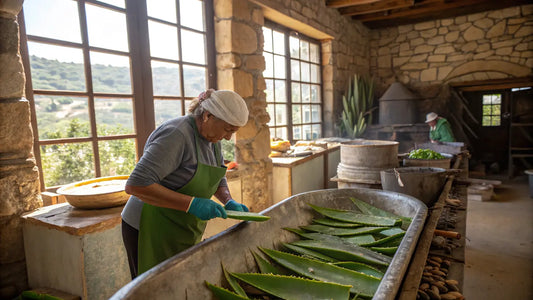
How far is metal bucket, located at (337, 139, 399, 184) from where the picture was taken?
2609mm

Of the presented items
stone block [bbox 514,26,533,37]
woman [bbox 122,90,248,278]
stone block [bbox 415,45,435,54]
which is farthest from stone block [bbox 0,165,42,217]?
stone block [bbox 514,26,533,37]

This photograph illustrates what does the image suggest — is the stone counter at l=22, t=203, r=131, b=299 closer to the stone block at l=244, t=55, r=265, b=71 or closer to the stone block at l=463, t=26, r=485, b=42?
the stone block at l=244, t=55, r=265, b=71

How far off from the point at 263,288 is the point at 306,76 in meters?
4.72

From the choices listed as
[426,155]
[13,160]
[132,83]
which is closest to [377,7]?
[426,155]

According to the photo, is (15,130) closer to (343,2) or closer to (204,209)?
(204,209)

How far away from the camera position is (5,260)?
201 centimetres

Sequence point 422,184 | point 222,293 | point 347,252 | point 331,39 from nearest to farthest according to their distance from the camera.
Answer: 1. point 222,293
2. point 347,252
3. point 422,184
4. point 331,39

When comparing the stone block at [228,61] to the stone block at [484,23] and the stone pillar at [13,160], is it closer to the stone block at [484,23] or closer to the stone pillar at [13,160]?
the stone pillar at [13,160]

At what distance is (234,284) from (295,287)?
23 cm

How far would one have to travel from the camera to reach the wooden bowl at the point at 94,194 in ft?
6.72

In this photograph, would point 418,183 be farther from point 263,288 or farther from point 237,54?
point 237,54

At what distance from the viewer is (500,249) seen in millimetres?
3533

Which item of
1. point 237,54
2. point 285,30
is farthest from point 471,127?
point 237,54

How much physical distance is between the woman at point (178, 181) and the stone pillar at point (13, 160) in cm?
80
